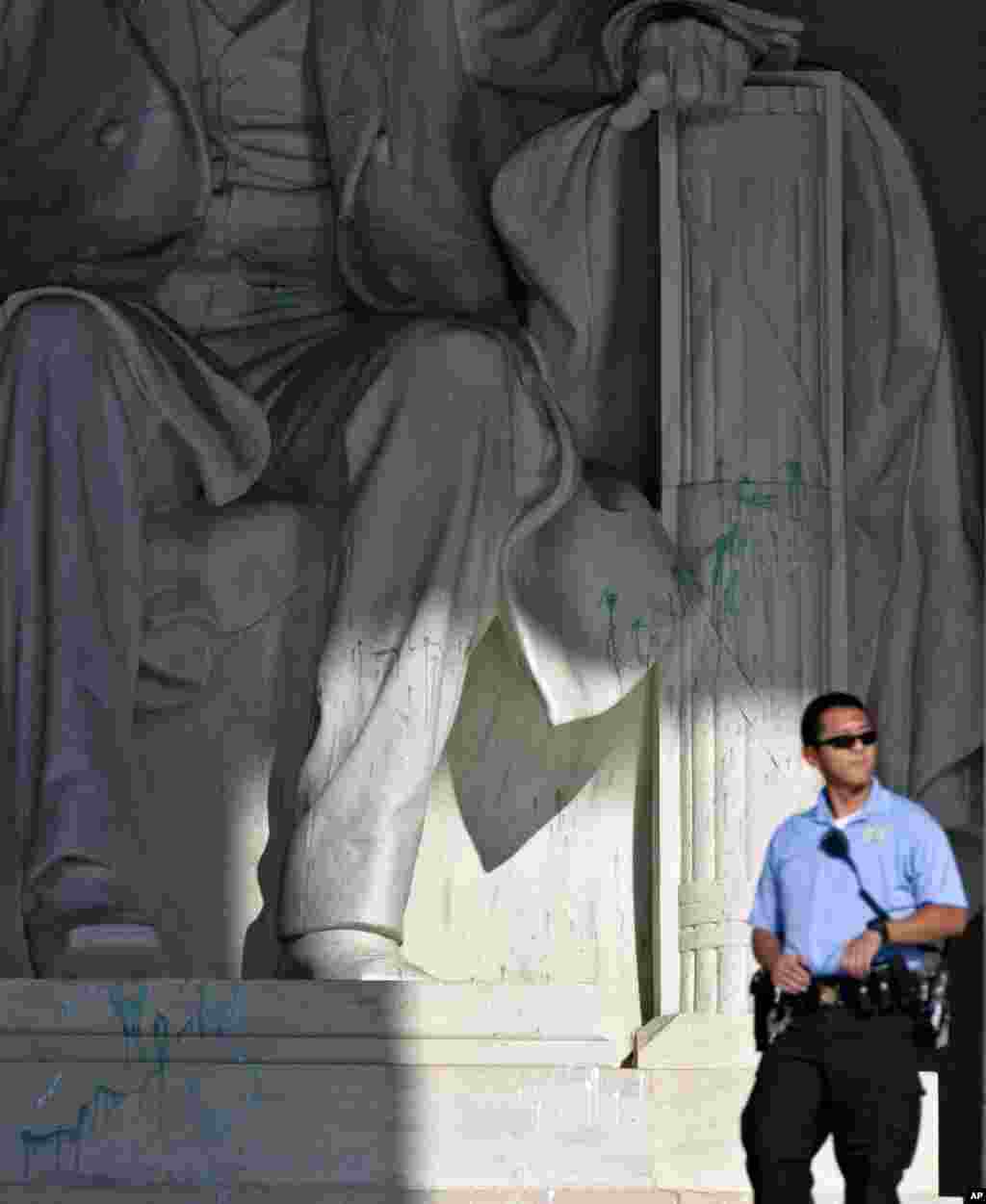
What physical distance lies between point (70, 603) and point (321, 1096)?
1071 millimetres

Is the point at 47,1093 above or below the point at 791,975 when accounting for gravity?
below

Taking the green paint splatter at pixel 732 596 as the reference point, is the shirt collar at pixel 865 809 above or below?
above

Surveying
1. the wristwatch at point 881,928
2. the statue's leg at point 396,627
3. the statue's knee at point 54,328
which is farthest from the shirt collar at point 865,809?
the statue's knee at point 54,328

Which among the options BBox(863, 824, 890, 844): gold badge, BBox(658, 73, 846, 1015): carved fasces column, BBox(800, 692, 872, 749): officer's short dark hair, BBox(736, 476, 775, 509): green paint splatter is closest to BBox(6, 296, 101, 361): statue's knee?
BBox(658, 73, 846, 1015): carved fasces column

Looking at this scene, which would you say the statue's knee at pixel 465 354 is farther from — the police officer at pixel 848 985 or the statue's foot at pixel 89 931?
the police officer at pixel 848 985

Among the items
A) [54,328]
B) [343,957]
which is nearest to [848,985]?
[343,957]

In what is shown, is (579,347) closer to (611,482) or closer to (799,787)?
(611,482)

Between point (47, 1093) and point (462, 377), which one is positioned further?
point (462, 377)

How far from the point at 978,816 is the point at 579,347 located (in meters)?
1.13

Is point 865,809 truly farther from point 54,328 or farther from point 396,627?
point 54,328

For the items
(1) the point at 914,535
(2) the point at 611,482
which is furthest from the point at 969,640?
(2) the point at 611,482

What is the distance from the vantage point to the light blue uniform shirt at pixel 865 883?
5.77m

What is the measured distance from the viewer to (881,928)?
575cm

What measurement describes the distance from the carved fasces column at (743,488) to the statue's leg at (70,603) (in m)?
0.97
